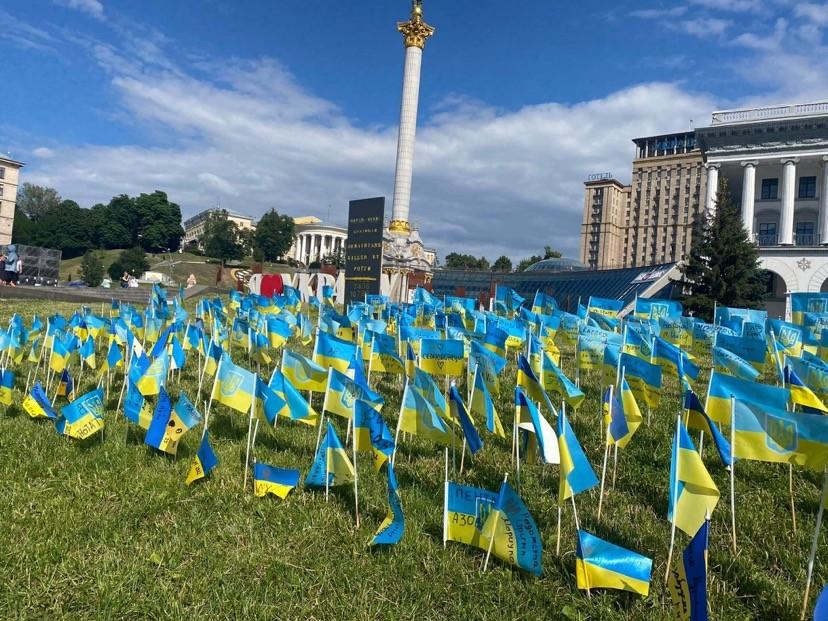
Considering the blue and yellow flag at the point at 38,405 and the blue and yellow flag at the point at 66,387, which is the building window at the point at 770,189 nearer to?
the blue and yellow flag at the point at 66,387

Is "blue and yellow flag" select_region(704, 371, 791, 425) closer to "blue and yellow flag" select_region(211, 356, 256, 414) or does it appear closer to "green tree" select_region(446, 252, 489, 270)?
"blue and yellow flag" select_region(211, 356, 256, 414)

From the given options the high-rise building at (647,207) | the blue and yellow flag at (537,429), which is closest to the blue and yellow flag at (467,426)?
the blue and yellow flag at (537,429)

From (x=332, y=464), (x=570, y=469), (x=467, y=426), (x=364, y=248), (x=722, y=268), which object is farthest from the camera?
(x=364, y=248)

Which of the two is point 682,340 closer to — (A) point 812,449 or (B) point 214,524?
(A) point 812,449

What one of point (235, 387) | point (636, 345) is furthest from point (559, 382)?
point (235, 387)

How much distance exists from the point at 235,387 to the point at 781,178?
156ft

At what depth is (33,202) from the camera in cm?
11100

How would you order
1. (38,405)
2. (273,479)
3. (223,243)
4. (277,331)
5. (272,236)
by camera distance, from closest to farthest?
(273,479)
(38,405)
(277,331)
(223,243)
(272,236)

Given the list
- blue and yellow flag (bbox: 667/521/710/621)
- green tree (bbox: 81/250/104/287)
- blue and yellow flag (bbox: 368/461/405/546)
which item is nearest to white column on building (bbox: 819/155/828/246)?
blue and yellow flag (bbox: 368/461/405/546)

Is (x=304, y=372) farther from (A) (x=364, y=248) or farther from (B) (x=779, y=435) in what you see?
(A) (x=364, y=248)

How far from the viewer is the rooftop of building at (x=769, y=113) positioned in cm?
4075

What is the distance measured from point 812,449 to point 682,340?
318 inches

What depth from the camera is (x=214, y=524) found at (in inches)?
180

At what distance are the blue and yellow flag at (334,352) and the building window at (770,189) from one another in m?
46.1
